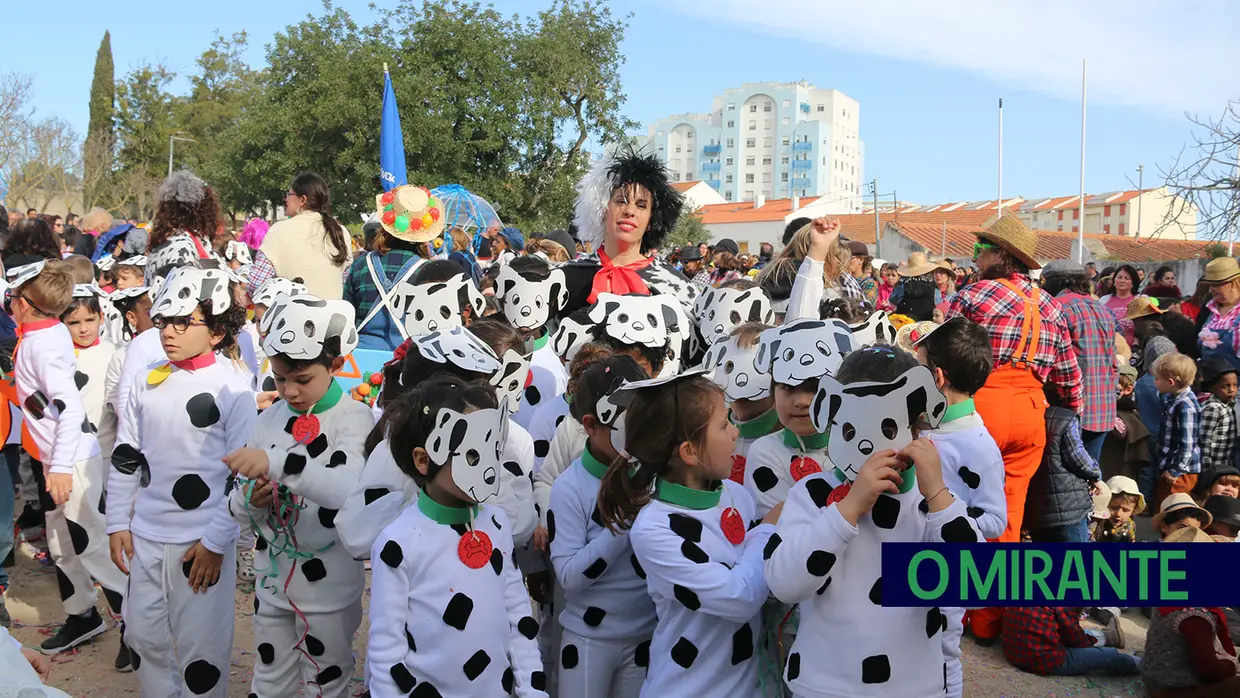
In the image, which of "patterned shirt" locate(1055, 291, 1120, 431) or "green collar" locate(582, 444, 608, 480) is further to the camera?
"patterned shirt" locate(1055, 291, 1120, 431)

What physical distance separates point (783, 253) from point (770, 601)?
9.57ft

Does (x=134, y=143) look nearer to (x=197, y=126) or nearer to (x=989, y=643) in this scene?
(x=197, y=126)

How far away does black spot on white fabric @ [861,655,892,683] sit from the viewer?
8.09 feet

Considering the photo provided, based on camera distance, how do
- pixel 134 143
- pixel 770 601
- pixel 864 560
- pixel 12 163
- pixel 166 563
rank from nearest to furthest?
pixel 864 560
pixel 770 601
pixel 166 563
pixel 12 163
pixel 134 143

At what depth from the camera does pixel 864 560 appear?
8.08 ft

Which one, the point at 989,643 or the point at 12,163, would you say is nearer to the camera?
the point at 989,643

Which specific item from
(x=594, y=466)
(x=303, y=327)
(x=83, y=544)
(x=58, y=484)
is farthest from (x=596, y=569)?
(x=83, y=544)

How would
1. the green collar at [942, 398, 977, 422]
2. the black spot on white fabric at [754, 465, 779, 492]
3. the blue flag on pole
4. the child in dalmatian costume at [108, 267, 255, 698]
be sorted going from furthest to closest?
the blue flag on pole
the green collar at [942, 398, 977, 422]
the child in dalmatian costume at [108, 267, 255, 698]
the black spot on white fabric at [754, 465, 779, 492]

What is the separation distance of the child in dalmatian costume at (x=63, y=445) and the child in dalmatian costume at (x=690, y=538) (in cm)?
295

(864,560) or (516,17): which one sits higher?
(516,17)

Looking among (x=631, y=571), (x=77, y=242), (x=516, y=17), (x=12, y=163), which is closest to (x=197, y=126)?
(x=12, y=163)

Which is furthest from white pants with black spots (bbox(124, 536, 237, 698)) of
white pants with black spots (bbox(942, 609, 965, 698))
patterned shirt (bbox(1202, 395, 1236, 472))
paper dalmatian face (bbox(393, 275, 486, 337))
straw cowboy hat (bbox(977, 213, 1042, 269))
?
patterned shirt (bbox(1202, 395, 1236, 472))

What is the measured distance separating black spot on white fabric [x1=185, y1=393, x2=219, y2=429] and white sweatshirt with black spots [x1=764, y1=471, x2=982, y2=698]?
2219 mm

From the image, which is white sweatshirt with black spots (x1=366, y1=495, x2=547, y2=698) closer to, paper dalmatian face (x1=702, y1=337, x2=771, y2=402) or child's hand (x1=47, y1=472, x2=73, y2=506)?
paper dalmatian face (x1=702, y1=337, x2=771, y2=402)
